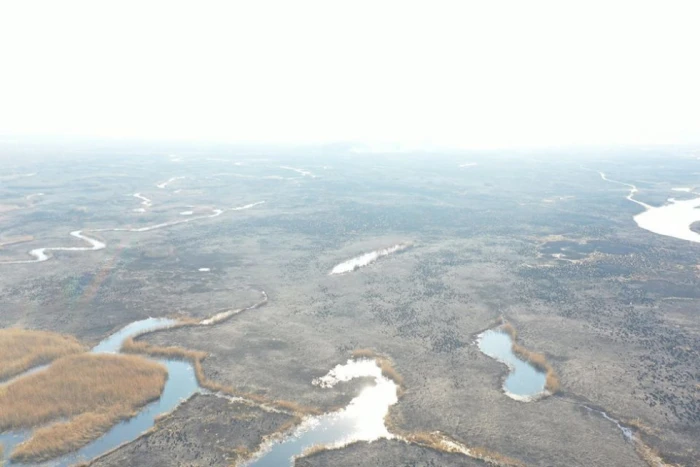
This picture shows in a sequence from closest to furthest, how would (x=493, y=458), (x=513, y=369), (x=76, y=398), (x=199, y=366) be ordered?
(x=493, y=458) < (x=76, y=398) < (x=199, y=366) < (x=513, y=369)

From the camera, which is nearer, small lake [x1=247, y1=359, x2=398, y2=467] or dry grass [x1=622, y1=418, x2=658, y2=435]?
small lake [x1=247, y1=359, x2=398, y2=467]

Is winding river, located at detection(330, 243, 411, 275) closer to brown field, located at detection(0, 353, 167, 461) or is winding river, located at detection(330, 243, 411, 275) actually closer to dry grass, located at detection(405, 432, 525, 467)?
brown field, located at detection(0, 353, 167, 461)

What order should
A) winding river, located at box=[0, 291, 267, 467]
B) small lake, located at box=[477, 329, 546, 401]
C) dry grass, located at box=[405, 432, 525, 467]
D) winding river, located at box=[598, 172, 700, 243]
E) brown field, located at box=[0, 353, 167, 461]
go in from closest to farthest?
dry grass, located at box=[405, 432, 525, 467] → winding river, located at box=[0, 291, 267, 467] → brown field, located at box=[0, 353, 167, 461] → small lake, located at box=[477, 329, 546, 401] → winding river, located at box=[598, 172, 700, 243]

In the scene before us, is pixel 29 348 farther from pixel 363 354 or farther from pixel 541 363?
pixel 541 363

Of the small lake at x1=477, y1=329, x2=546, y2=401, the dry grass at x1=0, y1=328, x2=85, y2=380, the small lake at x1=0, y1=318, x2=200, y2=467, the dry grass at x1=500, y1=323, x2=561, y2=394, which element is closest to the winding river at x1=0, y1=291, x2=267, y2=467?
the small lake at x1=0, y1=318, x2=200, y2=467

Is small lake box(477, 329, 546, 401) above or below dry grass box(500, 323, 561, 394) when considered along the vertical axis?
below

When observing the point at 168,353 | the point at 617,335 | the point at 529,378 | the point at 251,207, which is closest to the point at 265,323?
the point at 168,353

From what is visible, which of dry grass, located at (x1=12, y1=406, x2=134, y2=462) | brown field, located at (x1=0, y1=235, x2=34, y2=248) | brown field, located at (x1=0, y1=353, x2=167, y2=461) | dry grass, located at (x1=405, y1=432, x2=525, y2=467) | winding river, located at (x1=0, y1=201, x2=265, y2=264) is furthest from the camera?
brown field, located at (x1=0, y1=235, x2=34, y2=248)

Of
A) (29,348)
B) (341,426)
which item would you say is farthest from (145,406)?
(29,348)

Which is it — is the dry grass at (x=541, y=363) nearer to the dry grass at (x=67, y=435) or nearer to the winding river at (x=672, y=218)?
the dry grass at (x=67, y=435)
